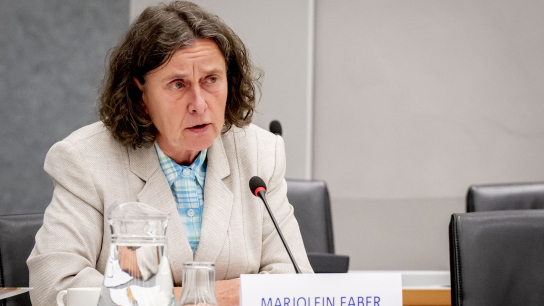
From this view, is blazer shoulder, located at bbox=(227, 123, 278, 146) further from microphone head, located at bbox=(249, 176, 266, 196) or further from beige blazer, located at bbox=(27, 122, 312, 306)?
microphone head, located at bbox=(249, 176, 266, 196)

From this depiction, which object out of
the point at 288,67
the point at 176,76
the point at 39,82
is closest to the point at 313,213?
the point at 176,76

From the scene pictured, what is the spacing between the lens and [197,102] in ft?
4.39

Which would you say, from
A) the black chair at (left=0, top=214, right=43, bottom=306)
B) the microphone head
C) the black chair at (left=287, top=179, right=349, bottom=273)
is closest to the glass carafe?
the microphone head

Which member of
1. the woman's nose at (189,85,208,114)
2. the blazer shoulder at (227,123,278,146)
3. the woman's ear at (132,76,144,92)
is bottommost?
the blazer shoulder at (227,123,278,146)

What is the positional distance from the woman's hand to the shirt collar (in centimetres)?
39

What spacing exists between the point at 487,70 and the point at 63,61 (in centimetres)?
218

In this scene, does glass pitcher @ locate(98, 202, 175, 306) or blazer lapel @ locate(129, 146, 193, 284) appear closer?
glass pitcher @ locate(98, 202, 175, 306)

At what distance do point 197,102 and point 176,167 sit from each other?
23cm

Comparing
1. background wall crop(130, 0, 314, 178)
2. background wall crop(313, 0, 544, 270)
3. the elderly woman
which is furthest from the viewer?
background wall crop(130, 0, 314, 178)

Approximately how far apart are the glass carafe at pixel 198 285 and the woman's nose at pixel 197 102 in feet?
2.26

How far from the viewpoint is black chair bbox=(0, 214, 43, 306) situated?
1354 mm

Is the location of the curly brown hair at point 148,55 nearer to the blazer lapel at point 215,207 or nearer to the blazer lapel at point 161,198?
the blazer lapel at point 161,198

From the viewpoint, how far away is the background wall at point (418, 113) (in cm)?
281

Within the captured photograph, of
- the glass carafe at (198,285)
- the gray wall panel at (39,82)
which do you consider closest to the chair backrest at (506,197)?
the glass carafe at (198,285)
